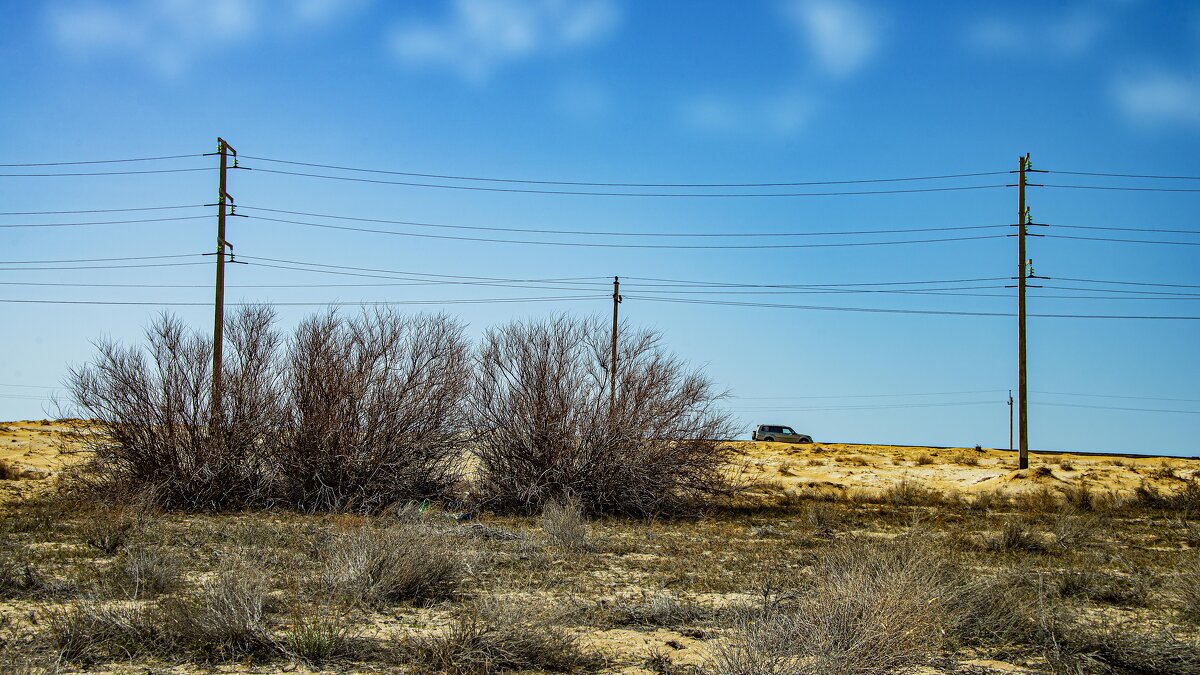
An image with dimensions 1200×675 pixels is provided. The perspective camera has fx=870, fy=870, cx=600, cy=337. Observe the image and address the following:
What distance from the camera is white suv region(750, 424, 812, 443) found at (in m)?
49.5

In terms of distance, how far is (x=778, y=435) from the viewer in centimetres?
4994

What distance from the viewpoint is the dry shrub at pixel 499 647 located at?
20.1ft

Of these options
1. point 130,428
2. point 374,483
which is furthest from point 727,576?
point 130,428

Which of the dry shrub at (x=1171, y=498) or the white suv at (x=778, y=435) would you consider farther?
the white suv at (x=778, y=435)

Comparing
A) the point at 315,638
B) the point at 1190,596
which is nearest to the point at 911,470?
the point at 1190,596

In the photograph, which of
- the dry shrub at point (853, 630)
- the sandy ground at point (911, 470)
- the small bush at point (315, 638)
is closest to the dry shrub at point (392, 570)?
the small bush at point (315, 638)

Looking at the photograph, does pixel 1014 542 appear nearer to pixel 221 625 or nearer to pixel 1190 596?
pixel 1190 596

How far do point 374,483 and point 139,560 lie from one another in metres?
9.67

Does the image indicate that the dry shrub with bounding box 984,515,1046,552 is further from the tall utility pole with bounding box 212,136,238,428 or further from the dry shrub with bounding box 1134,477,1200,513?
the tall utility pole with bounding box 212,136,238,428

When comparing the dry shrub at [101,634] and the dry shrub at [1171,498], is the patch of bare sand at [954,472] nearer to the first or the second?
the dry shrub at [1171,498]

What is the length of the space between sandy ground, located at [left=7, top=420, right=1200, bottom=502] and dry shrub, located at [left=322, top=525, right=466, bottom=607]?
39.9 ft

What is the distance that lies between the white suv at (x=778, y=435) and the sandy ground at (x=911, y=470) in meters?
15.8

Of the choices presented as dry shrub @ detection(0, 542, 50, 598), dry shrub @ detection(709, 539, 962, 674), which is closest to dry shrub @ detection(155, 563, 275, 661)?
dry shrub @ detection(0, 542, 50, 598)

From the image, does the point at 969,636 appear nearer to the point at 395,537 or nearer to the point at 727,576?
the point at 727,576
